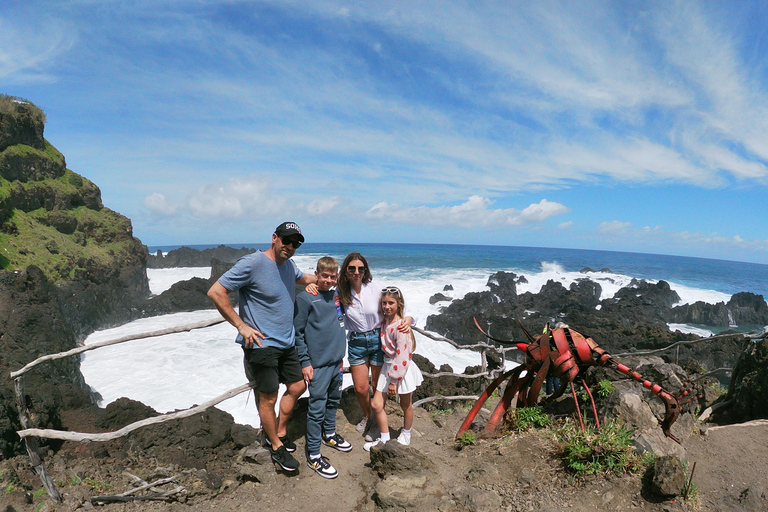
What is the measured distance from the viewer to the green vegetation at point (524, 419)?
3473 mm

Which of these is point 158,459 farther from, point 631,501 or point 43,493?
point 631,501

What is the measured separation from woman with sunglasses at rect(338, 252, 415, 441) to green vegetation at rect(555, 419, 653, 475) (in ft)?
4.97

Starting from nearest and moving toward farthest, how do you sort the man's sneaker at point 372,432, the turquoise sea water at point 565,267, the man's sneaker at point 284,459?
the man's sneaker at point 284,459
the man's sneaker at point 372,432
the turquoise sea water at point 565,267

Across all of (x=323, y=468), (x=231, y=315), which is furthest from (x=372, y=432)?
(x=231, y=315)

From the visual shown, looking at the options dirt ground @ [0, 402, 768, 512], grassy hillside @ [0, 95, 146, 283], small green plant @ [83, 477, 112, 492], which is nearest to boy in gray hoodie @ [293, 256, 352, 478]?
dirt ground @ [0, 402, 768, 512]

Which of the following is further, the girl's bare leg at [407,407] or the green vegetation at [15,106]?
the green vegetation at [15,106]

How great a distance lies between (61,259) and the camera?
60.0 ft

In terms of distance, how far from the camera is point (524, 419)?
3.52m

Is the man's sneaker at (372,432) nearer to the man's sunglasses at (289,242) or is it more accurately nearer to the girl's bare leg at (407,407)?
the girl's bare leg at (407,407)

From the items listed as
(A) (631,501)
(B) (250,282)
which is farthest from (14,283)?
(A) (631,501)

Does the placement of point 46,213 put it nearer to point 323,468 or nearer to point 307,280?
point 307,280

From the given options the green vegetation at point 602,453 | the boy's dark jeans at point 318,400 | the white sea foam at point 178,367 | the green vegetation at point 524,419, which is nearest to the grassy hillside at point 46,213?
the white sea foam at point 178,367

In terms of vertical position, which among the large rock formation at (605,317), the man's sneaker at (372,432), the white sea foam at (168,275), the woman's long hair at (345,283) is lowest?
the white sea foam at (168,275)

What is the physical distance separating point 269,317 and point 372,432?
6.04 ft
